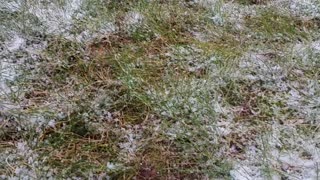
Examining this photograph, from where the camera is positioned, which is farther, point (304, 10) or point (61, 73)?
point (304, 10)

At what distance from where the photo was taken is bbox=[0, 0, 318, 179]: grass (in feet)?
4.09

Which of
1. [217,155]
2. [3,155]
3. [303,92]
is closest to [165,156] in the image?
[217,155]

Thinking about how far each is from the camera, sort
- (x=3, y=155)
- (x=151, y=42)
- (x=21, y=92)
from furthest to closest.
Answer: (x=151, y=42) < (x=21, y=92) < (x=3, y=155)

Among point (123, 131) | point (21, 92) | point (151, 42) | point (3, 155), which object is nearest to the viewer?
point (3, 155)

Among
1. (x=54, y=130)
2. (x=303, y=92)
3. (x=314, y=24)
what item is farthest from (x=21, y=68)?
(x=314, y=24)

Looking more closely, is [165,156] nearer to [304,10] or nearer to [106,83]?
[106,83]

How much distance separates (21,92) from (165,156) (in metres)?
0.58

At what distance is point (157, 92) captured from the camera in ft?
4.76

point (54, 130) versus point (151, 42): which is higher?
point (151, 42)

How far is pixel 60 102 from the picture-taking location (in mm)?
1400

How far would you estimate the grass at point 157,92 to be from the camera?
1246 millimetres

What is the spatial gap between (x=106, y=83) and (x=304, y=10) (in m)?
1.01

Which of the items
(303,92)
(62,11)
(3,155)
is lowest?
(3,155)

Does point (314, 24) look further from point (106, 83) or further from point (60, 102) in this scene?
point (60, 102)
